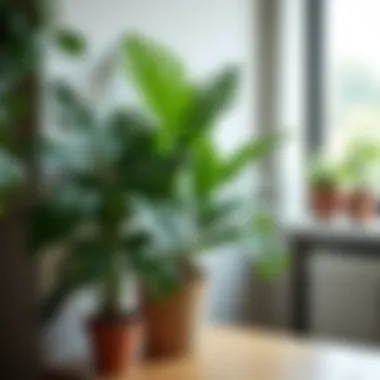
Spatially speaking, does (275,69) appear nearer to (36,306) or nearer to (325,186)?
(325,186)

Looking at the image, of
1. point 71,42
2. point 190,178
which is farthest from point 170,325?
point 71,42

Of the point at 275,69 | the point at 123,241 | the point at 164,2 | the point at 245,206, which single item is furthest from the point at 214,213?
the point at 275,69

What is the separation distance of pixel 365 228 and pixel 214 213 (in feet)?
2.48

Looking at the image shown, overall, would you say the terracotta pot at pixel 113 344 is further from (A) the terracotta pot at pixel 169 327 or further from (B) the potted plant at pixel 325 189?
(B) the potted plant at pixel 325 189

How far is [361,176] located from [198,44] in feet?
2.19

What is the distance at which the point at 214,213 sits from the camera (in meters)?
2.20

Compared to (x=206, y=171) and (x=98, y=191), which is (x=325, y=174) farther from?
(x=98, y=191)

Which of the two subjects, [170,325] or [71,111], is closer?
[71,111]

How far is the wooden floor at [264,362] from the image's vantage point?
2.01 m

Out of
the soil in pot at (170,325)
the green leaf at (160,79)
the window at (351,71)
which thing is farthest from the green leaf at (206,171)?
the window at (351,71)

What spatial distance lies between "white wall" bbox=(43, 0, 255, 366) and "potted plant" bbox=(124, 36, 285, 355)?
0.13m

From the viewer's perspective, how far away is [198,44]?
2686 mm

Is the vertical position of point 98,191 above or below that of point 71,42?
below

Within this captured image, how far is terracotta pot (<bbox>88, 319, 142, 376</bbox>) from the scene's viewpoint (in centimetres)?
205
